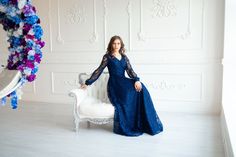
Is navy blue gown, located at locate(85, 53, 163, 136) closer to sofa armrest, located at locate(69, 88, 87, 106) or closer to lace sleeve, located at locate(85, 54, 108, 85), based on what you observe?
lace sleeve, located at locate(85, 54, 108, 85)

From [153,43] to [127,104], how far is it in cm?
157

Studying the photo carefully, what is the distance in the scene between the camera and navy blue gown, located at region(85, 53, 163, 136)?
3.28 metres

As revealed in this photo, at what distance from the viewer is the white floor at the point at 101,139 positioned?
271 centimetres

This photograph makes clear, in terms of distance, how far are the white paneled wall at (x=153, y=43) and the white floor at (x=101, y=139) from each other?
479 mm

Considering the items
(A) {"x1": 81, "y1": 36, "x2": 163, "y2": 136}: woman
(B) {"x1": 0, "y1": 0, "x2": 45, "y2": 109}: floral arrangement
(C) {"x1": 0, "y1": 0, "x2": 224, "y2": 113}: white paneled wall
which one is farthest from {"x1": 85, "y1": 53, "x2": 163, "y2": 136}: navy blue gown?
(B) {"x1": 0, "y1": 0, "x2": 45, "y2": 109}: floral arrangement

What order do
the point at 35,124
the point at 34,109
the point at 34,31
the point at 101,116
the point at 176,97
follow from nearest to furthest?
the point at 34,31 < the point at 101,116 < the point at 35,124 < the point at 176,97 < the point at 34,109

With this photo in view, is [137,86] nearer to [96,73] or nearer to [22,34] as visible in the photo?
[96,73]

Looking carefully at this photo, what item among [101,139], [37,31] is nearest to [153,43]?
[101,139]

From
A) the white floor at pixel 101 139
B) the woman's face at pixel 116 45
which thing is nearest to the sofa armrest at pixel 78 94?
the white floor at pixel 101 139

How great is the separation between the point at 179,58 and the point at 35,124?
8.36ft

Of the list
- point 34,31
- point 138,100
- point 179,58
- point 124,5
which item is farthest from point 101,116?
point 124,5

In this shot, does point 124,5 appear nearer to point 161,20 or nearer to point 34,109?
point 161,20

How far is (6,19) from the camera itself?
214 cm

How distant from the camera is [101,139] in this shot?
314 cm
